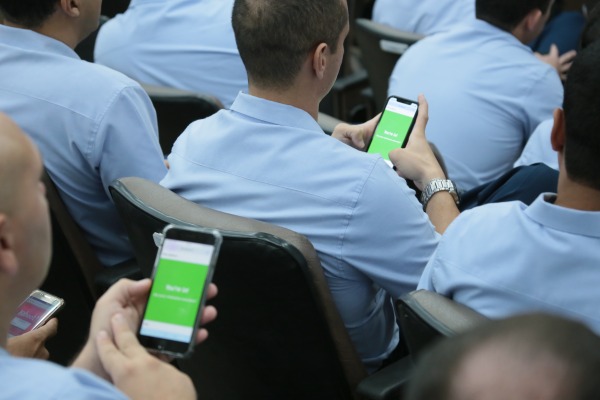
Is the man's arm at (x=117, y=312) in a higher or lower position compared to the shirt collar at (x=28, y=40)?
higher

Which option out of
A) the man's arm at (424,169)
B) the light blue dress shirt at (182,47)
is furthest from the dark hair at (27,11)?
the man's arm at (424,169)

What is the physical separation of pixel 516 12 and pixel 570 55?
59 cm

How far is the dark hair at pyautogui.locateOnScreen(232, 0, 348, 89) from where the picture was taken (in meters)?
2.14

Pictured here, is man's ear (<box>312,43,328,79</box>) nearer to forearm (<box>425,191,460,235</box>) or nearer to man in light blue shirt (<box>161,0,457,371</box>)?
man in light blue shirt (<box>161,0,457,371</box>)

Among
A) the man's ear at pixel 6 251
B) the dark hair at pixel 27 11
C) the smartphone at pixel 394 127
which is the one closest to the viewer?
the man's ear at pixel 6 251

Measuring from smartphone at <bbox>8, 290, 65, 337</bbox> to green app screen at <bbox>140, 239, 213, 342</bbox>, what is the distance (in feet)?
1.21

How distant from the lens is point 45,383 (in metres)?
1.21

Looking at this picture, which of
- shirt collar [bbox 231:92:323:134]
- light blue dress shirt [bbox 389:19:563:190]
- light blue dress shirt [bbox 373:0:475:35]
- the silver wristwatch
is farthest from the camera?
light blue dress shirt [bbox 373:0:475:35]

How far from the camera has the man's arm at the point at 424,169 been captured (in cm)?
225

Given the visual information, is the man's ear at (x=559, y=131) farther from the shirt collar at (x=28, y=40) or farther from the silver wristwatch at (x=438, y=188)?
the shirt collar at (x=28, y=40)


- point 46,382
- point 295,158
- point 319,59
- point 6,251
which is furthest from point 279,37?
point 46,382

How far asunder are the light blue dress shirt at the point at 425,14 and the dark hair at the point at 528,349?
3223 mm

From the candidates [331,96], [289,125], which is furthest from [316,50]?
[331,96]

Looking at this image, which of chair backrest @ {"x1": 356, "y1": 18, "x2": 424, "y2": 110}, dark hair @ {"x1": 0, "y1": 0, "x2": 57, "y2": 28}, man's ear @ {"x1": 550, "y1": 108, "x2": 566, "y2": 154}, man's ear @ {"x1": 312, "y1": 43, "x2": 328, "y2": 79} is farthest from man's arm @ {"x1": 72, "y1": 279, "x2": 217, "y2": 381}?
chair backrest @ {"x1": 356, "y1": 18, "x2": 424, "y2": 110}
